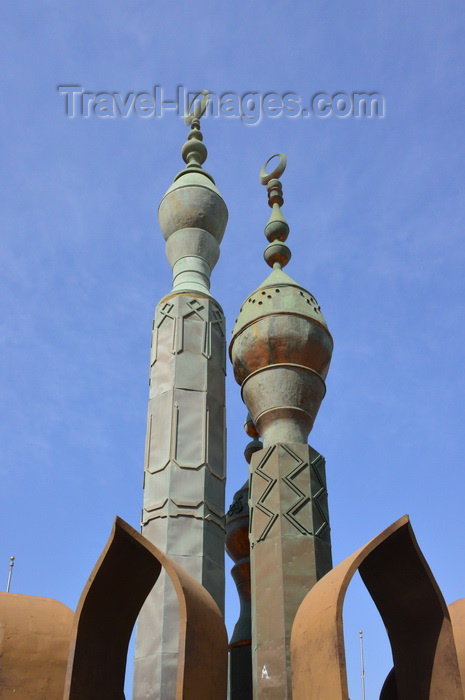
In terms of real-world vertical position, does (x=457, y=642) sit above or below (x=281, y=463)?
below

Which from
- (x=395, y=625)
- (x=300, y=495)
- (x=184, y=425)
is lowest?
(x=395, y=625)

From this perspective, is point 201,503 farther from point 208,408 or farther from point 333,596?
point 333,596

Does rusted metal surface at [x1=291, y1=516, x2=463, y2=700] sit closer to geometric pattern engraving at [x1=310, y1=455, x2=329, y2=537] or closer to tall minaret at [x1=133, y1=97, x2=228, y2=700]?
geometric pattern engraving at [x1=310, y1=455, x2=329, y2=537]

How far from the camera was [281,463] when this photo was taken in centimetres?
1027

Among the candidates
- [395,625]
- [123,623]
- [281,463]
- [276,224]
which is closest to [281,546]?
[281,463]

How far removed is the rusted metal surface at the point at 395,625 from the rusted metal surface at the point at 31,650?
93.3 inches

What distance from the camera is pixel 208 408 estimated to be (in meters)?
12.8

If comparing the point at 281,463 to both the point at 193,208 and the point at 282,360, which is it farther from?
the point at 193,208

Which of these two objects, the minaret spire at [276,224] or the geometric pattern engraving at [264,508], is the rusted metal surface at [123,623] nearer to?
the geometric pattern engraving at [264,508]

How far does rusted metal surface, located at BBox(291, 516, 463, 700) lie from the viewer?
688 centimetres

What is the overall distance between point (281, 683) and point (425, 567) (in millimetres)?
2539

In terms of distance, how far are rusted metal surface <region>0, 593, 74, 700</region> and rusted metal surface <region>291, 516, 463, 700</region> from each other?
2.37 metres

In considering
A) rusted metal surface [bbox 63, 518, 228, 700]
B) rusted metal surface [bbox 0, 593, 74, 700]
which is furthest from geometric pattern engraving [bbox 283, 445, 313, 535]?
rusted metal surface [bbox 0, 593, 74, 700]

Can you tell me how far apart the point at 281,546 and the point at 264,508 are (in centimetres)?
66
